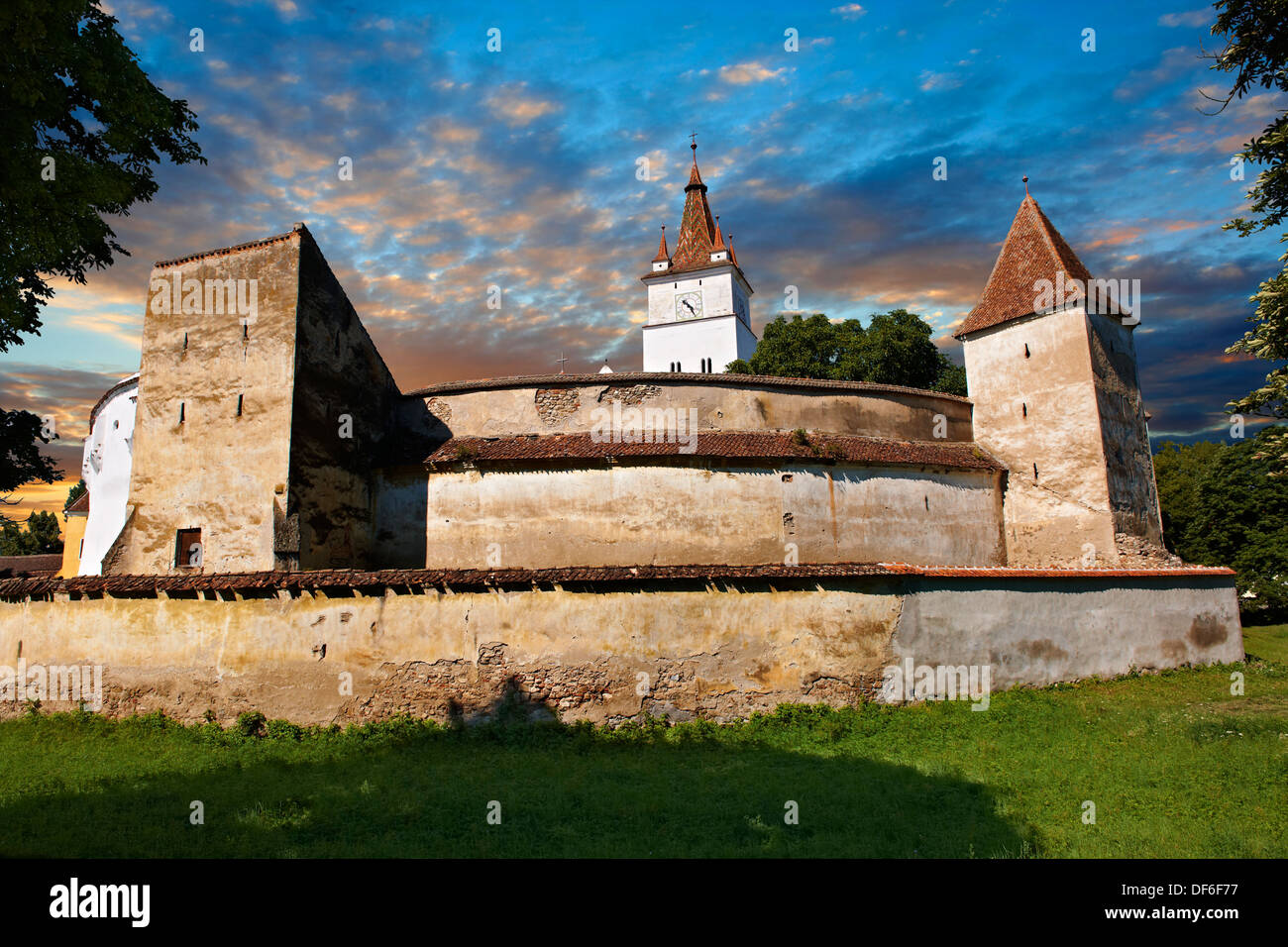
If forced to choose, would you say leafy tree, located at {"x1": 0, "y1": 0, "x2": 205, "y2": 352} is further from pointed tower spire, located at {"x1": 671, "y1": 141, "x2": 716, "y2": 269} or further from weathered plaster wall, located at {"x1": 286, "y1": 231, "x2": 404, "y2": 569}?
pointed tower spire, located at {"x1": 671, "y1": 141, "x2": 716, "y2": 269}

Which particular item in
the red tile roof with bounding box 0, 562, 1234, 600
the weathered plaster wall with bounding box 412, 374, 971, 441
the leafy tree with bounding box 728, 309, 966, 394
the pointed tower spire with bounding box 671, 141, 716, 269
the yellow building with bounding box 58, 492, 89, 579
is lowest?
the red tile roof with bounding box 0, 562, 1234, 600

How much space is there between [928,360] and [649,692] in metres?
26.9

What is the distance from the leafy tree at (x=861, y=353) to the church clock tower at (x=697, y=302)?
51.8ft

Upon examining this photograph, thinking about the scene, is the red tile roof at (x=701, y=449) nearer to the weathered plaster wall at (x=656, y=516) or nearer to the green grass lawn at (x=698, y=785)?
the weathered plaster wall at (x=656, y=516)

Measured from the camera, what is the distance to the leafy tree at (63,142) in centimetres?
868

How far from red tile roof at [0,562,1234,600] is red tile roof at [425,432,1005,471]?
3.76m

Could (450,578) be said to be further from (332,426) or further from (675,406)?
(675,406)

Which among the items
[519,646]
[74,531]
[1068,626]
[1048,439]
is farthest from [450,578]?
[74,531]

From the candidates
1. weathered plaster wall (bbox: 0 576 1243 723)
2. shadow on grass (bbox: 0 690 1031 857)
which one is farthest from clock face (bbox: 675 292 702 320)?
shadow on grass (bbox: 0 690 1031 857)


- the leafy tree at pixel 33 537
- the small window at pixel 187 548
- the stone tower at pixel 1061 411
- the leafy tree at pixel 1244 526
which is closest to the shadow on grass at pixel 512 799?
the small window at pixel 187 548

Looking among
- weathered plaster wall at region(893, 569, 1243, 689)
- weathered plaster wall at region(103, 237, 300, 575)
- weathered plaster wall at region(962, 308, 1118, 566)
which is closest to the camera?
weathered plaster wall at region(893, 569, 1243, 689)

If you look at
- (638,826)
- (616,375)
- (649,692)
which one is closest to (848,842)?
(638,826)

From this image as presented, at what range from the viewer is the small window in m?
14.4

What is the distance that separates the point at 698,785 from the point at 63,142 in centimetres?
1397
